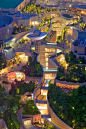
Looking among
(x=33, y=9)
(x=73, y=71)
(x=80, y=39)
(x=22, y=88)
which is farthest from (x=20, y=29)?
(x=22, y=88)

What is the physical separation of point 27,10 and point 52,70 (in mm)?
22260

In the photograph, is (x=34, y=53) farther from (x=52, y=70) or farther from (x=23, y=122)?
(x=23, y=122)

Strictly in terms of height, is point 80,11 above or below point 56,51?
above

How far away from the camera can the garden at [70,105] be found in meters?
25.6

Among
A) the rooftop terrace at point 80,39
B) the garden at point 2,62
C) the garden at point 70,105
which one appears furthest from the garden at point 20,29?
the garden at point 70,105

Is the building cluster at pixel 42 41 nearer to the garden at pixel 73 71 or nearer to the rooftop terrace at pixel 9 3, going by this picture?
the rooftop terrace at pixel 9 3

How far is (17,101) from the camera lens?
29016mm

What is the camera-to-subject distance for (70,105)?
87.7ft

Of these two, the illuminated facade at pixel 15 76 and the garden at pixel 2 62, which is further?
the garden at pixel 2 62

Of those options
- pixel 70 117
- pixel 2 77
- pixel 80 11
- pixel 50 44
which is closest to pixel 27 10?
pixel 80 11

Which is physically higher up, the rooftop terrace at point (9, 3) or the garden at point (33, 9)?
the rooftop terrace at point (9, 3)

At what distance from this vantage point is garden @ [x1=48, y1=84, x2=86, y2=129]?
83.9ft

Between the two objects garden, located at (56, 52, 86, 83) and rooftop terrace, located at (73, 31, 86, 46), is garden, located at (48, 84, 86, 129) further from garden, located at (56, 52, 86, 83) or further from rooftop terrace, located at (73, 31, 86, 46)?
rooftop terrace, located at (73, 31, 86, 46)

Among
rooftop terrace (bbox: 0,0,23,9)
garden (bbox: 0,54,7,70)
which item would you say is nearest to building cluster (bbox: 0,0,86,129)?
rooftop terrace (bbox: 0,0,23,9)
